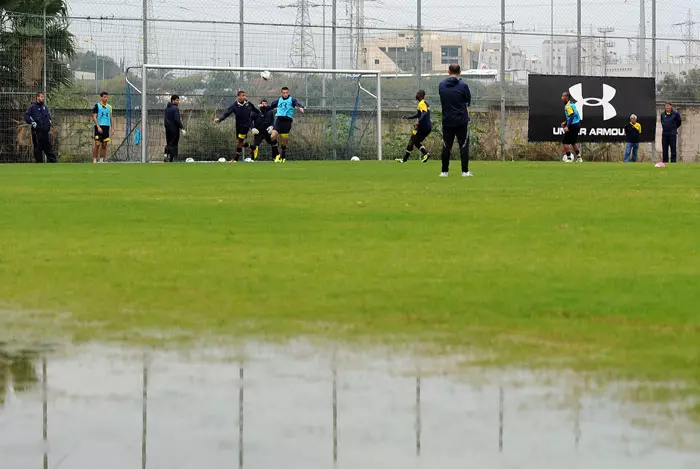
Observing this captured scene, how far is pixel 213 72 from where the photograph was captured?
35.0 m

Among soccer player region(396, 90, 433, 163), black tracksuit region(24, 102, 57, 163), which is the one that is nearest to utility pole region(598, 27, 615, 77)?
soccer player region(396, 90, 433, 163)

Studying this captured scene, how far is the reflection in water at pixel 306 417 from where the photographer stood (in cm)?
384

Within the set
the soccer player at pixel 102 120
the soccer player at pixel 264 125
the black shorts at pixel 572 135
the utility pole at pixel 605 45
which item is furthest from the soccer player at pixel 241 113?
the utility pole at pixel 605 45

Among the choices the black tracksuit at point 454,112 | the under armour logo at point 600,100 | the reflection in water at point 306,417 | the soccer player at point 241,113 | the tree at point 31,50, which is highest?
the tree at point 31,50

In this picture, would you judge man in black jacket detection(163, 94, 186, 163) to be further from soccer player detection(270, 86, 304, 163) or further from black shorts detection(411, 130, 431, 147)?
black shorts detection(411, 130, 431, 147)

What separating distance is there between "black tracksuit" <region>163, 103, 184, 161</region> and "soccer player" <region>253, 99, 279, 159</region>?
1.86 meters

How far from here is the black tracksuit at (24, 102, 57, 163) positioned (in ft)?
106

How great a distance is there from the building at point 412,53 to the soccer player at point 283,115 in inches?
119

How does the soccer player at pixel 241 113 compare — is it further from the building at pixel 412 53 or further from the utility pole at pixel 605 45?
the utility pole at pixel 605 45

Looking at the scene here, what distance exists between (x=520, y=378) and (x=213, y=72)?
30.5 metres

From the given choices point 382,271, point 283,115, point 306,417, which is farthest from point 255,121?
point 306,417

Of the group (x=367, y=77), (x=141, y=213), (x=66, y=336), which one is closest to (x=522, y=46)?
(x=367, y=77)

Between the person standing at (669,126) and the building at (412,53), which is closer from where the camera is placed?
the building at (412,53)

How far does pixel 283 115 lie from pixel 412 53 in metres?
4.93
